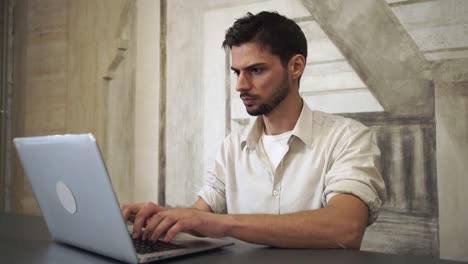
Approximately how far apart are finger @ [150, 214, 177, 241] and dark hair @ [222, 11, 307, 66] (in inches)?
35.1

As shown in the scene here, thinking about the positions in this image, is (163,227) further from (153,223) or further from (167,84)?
(167,84)

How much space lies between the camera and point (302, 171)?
156 centimetres

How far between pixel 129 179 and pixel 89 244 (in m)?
1.99

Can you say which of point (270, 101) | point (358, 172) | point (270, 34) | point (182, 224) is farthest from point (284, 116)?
point (182, 224)

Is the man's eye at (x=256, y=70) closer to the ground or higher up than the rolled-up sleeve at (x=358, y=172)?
higher up

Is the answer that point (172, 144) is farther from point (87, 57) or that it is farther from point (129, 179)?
point (87, 57)

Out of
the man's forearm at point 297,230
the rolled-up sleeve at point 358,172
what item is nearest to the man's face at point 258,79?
the rolled-up sleeve at point 358,172

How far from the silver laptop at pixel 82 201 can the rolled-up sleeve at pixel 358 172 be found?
447 mm

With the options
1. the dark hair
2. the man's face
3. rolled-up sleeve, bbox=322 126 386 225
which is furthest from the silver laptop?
the dark hair

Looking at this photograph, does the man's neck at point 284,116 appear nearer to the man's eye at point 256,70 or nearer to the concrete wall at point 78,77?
the man's eye at point 256,70

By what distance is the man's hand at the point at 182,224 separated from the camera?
971mm

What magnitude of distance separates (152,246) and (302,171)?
728 millimetres

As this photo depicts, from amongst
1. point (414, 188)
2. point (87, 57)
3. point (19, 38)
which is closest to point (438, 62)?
point (414, 188)

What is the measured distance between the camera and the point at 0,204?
339 centimetres
